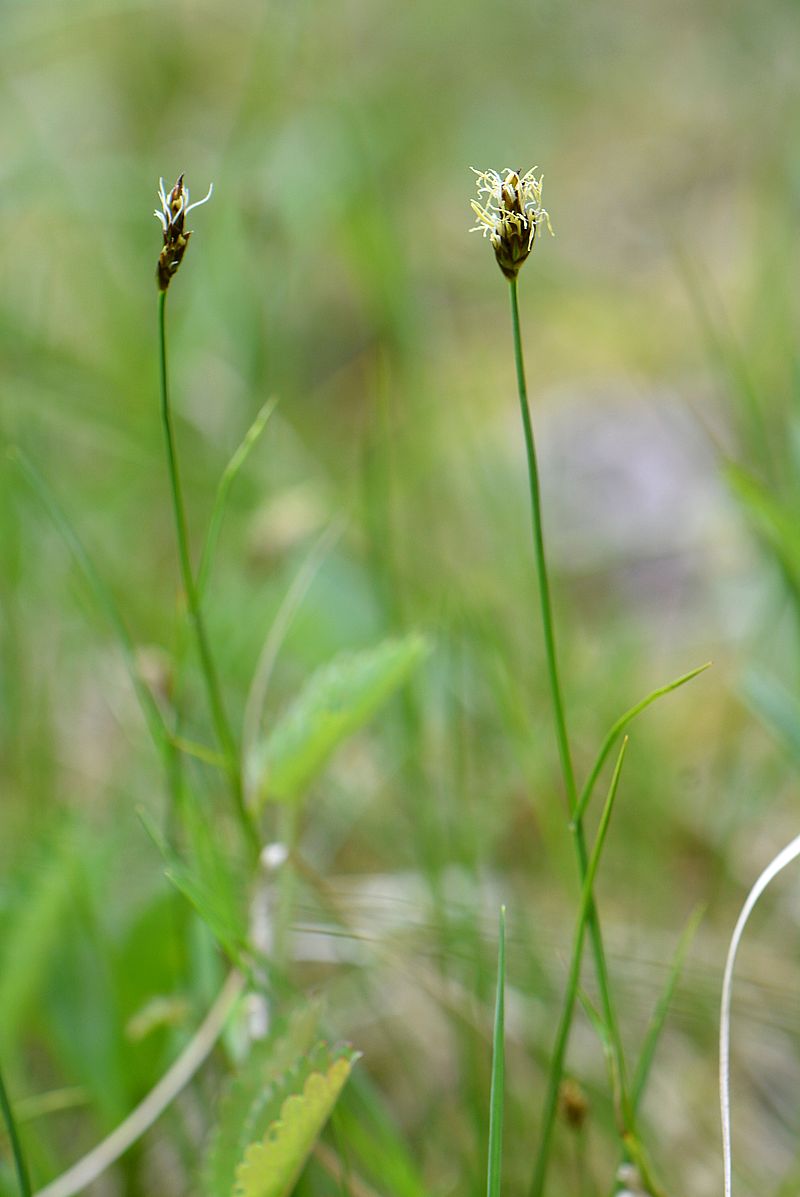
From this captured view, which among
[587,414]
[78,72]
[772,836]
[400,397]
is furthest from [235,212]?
[78,72]

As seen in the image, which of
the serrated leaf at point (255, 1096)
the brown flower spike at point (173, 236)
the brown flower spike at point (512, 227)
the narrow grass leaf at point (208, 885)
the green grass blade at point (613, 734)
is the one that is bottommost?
the serrated leaf at point (255, 1096)

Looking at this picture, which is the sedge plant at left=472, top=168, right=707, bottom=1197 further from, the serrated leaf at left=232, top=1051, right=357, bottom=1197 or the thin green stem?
the serrated leaf at left=232, top=1051, right=357, bottom=1197

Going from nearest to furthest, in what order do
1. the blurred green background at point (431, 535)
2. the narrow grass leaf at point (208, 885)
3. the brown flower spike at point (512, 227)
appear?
the brown flower spike at point (512, 227), the narrow grass leaf at point (208, 885), the blurred green background at point (431, 535)

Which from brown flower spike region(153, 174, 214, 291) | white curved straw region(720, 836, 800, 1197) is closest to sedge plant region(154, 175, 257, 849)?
brown flower spike region(153, 174, 214, 291)

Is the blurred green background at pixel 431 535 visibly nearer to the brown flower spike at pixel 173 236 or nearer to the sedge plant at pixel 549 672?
the sedge plant at pixel 549 672

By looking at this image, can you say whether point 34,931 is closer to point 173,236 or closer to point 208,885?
point 208,885

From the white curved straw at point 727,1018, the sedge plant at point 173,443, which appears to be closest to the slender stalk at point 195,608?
the sedge plant at point 173,443
